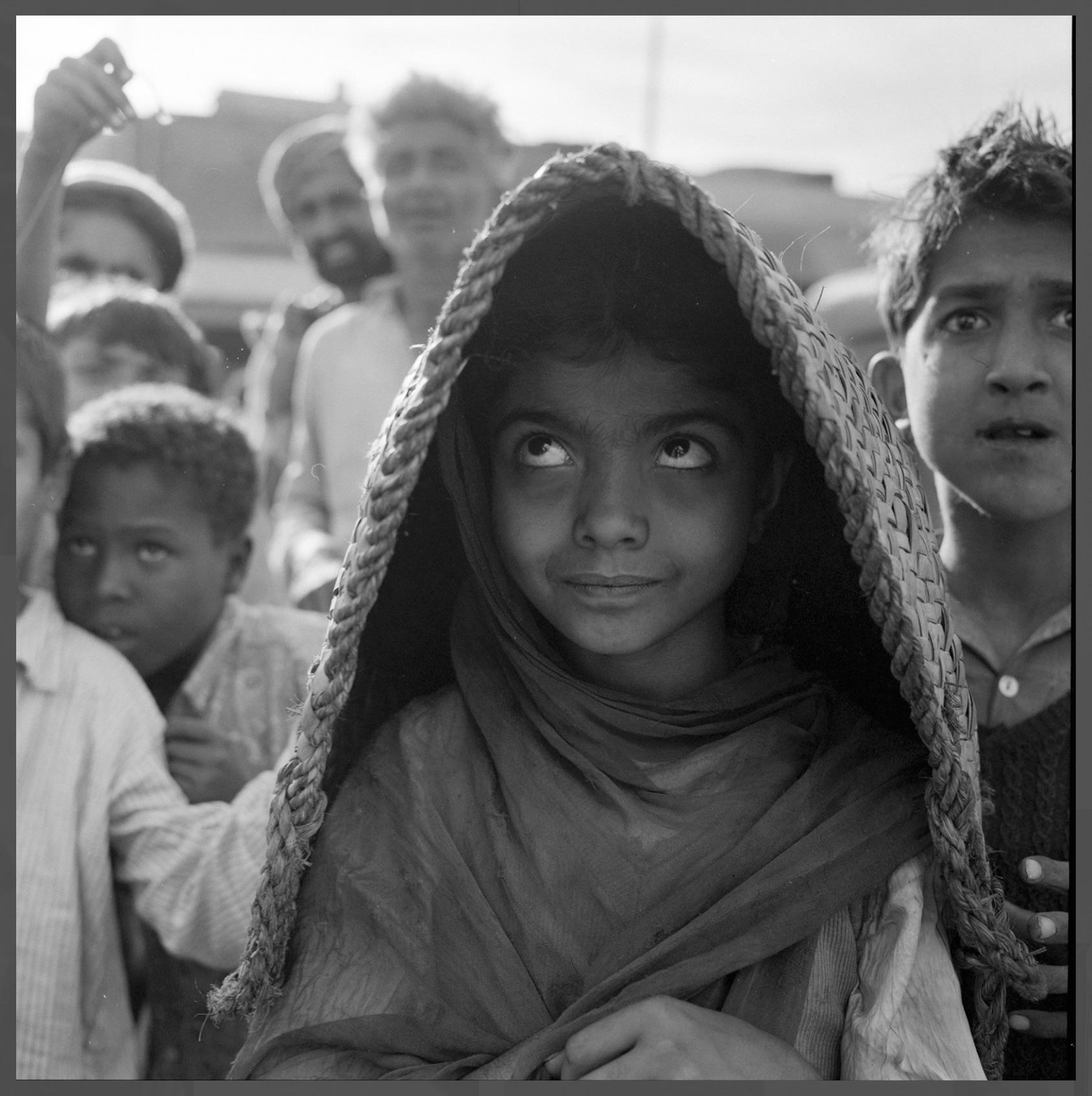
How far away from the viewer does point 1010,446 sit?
1.66 m

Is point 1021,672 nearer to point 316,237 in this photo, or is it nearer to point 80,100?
point 80,100

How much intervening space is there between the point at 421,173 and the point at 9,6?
4.71ft

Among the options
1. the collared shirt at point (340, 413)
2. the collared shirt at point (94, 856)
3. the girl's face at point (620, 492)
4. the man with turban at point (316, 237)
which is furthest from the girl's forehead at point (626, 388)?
the man with turban at point (316, 237)

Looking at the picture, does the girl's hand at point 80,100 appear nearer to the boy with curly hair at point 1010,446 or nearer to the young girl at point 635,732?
the young girl at point 635,732

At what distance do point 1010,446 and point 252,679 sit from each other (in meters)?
1.25

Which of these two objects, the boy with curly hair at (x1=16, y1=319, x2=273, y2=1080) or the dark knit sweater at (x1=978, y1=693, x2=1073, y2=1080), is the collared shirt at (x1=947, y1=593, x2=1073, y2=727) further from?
the boy with curly hair at (x1=16, y1=319, x2=273, y2=1080)

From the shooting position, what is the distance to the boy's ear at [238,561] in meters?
2.18

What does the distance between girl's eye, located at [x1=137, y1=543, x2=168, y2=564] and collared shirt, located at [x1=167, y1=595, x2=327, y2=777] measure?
175 mm

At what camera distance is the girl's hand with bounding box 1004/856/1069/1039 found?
1.49m

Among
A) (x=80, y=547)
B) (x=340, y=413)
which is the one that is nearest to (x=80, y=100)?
(x=80, y=547)

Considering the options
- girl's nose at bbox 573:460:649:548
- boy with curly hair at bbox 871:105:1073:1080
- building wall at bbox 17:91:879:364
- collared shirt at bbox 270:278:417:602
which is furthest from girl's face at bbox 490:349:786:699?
collared shirt at bbox 270:278:417:602

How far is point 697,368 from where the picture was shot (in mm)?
1331

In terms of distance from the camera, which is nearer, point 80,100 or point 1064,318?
point 1064,318

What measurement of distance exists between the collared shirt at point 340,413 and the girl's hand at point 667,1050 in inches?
64.8
